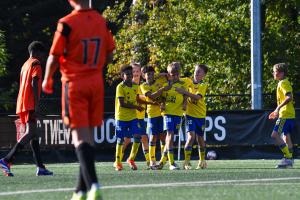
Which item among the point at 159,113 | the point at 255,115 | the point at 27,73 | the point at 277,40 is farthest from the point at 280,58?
the point at 27,73

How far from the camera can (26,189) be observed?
12312mm

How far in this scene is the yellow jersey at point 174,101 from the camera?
58.2 feet

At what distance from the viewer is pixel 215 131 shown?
79.4 feet

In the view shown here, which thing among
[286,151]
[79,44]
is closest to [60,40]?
[79,44]

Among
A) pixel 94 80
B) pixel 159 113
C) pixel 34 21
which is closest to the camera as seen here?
pixel 94 80

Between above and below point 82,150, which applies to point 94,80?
above

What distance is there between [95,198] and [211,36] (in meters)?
23.4

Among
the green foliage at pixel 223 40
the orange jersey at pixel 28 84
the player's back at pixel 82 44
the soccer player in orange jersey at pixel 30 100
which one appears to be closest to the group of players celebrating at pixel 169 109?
the soccer player in orange jersey at pixel 30 100

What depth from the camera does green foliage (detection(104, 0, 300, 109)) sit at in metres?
31.9

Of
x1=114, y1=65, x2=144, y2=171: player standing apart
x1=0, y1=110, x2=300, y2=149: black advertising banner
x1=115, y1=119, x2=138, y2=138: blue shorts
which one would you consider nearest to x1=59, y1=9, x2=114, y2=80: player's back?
x1=114, y1=65, x2=144, y2=171: player standing apart

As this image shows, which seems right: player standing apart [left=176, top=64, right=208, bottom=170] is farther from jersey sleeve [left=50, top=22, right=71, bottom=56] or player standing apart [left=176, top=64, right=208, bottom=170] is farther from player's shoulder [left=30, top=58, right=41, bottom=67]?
jersey sleeve [left=50, top=22, right=71, bottom=56]

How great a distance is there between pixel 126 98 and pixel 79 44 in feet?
26.0

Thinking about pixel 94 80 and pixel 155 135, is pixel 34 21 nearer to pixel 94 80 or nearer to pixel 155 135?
pixel 155 135

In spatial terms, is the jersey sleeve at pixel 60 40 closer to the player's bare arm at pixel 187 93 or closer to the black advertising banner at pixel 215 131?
the player's bare arm at pixel 187 93
